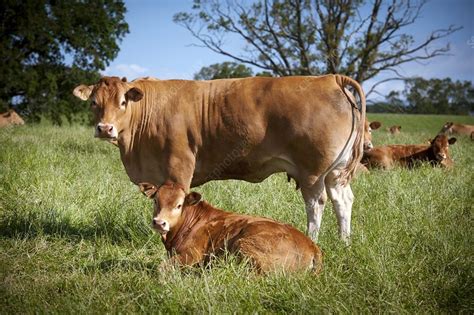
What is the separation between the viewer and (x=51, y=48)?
28953mm

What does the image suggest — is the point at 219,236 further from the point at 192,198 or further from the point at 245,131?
the point at 245,131

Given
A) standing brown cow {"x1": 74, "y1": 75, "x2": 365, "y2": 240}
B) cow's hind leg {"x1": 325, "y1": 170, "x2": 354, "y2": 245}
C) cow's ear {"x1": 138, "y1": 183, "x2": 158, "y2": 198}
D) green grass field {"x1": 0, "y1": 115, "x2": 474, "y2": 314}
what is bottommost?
green grass field {"x1": 0, "y1": 115, "x2": 474, "y2": 314}

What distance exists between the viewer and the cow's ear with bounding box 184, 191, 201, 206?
16.1ft

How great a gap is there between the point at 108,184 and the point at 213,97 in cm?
258

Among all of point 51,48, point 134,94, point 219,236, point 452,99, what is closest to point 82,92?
point 134,94

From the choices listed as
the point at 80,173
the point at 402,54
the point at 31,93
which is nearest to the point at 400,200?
the point at 80,173

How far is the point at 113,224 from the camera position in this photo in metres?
6.32

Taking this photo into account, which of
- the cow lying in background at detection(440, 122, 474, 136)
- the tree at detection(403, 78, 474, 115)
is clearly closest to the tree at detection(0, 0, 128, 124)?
the cow lying in background at detection(440, 122, 474, 136)

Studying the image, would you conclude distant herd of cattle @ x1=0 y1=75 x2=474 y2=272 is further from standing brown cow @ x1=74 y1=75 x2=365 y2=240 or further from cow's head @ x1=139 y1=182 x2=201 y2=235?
cow's head @ x1=139 y1=182 x2=201 y2=235

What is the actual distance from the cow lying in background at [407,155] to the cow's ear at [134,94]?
7678 millimetres

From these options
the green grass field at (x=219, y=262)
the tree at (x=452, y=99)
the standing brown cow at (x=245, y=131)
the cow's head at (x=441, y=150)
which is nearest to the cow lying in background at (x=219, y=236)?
the green grass field at (x=219, y=262)

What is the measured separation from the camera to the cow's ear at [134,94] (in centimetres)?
604

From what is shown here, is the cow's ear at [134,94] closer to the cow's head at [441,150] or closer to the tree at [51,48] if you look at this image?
the cow's head at [441,150]

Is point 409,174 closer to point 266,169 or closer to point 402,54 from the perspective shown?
point 266,169
